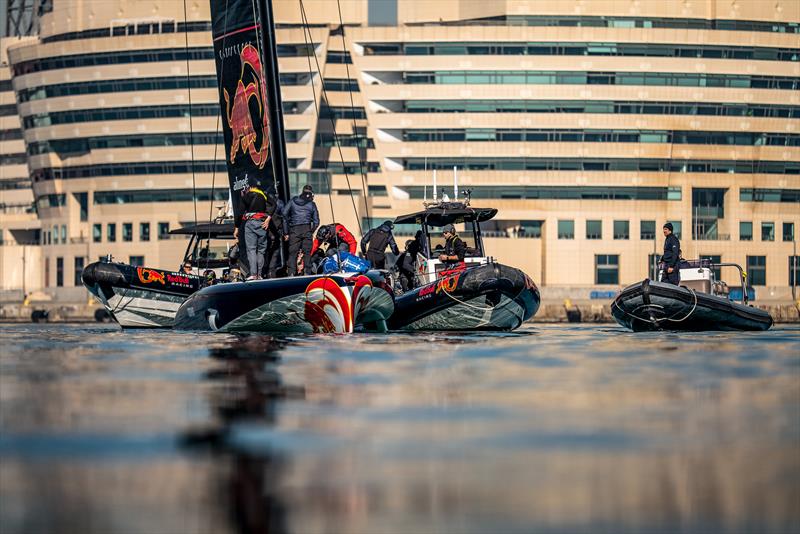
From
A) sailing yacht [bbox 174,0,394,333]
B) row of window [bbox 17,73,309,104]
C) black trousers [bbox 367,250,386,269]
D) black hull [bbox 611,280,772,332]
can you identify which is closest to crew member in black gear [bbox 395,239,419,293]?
black trousers [bbox 367,250,386,269]

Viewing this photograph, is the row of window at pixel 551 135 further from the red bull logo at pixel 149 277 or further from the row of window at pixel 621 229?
the red bull logo at pixel 149 277

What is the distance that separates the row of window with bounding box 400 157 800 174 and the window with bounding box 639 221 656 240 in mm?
4173

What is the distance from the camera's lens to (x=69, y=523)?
13.1ft

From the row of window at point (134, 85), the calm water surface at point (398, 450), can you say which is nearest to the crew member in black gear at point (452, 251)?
the calm water surface at point (398, 450)

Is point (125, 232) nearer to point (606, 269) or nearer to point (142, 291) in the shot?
point (606, 269)

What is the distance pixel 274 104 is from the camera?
22.3 metres

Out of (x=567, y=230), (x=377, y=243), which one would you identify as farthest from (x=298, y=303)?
(x=567, y=230)

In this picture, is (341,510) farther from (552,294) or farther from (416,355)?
(552,294)

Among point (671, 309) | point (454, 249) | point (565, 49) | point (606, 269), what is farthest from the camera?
point (606, 269)

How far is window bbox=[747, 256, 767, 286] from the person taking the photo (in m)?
96.1

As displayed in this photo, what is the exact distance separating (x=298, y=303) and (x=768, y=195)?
84791 millimetres

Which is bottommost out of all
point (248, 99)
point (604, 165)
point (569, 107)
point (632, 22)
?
point (604, 165)

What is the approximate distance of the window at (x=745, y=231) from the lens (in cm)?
9619

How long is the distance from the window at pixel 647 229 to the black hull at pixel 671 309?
74639mm
